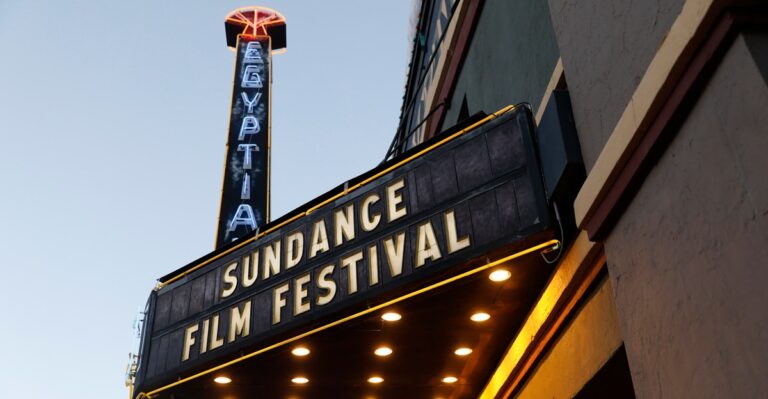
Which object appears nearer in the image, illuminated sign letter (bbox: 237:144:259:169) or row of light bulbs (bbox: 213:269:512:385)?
row of light bulbs (bbox: 213:269:512:385)

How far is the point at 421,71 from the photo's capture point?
1536cm

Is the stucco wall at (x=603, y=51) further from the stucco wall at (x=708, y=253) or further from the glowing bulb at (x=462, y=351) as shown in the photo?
the glowing bulb at (x=462, y=351)

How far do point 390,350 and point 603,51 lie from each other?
4.69 metres

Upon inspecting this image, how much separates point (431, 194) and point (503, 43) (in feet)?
10.3

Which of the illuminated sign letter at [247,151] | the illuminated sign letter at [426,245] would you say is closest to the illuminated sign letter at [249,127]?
the illuminated sign letter at [247,151]

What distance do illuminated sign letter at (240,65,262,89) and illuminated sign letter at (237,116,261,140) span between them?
6.15 ft

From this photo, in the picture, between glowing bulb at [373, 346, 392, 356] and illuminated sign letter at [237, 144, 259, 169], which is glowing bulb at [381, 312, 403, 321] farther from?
illuminated sign letter at [237, 144, 259, 169]

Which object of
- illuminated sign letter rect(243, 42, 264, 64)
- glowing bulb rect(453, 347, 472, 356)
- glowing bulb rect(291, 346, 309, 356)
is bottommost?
glowing bulb rect(291, 346, 309, 356)

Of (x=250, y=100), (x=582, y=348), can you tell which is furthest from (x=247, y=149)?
(x=582, y=348)

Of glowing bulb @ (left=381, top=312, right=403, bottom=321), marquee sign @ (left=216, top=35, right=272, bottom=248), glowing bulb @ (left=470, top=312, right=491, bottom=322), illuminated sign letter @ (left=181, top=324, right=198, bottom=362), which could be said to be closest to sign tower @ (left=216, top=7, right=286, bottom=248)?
marquee sign @ (left=216, top=35, right=272, bottom=248)

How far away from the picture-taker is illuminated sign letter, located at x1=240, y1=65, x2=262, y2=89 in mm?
24203

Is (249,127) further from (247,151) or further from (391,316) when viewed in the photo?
(391,316)

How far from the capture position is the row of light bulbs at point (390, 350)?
7.20m

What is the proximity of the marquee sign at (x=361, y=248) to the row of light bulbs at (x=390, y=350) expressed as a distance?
1.32 feet
